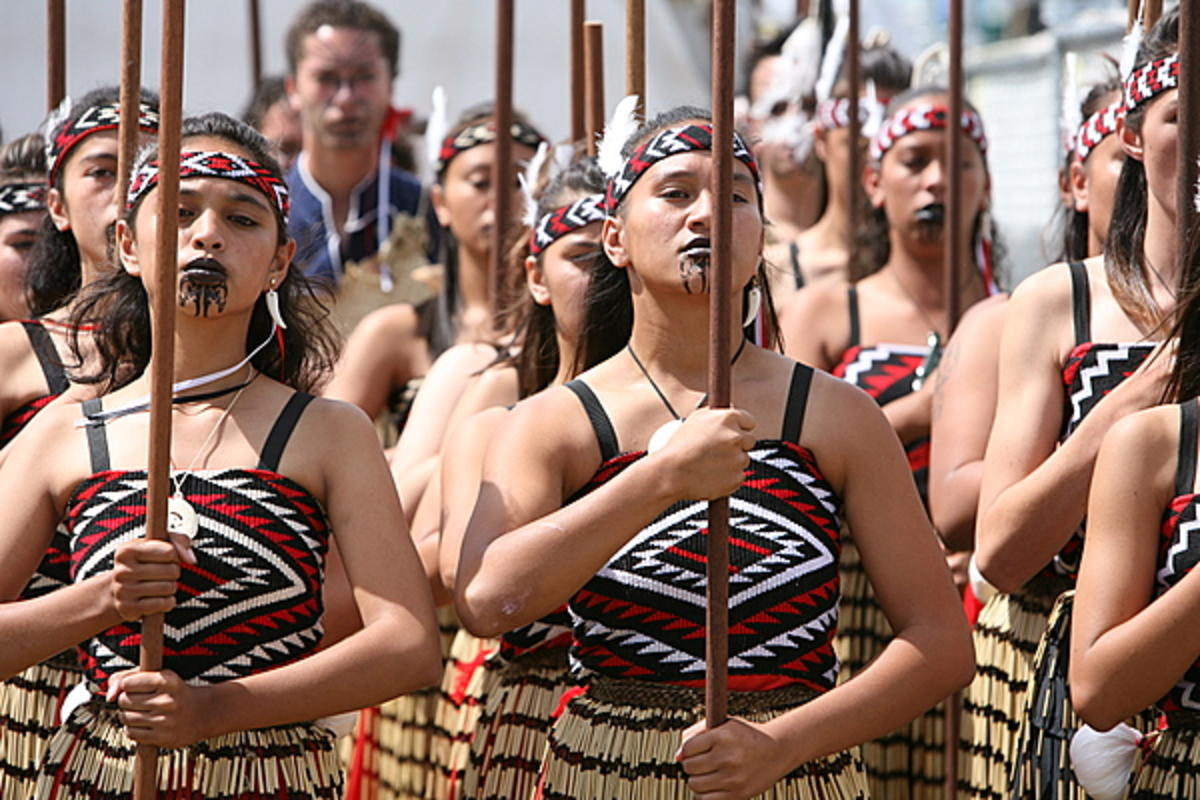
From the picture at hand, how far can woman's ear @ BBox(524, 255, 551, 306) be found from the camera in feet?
13.4

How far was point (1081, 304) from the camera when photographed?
341 centimetres

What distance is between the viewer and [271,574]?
2.92 metres

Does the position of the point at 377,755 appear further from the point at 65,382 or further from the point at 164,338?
the point at 164,338

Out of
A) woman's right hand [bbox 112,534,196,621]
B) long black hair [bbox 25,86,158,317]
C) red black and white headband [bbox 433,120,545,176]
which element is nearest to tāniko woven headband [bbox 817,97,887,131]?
red black and white headband [bbox 433,120,545,176]

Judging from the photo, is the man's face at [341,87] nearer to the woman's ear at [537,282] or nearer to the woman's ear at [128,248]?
the woman's ear at [537,282]

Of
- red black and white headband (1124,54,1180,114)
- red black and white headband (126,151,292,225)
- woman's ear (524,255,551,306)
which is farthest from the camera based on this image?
woman's ear (524,255,551,306)

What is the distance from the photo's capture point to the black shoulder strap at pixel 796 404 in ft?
9.65

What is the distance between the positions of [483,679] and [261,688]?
4.29 feet

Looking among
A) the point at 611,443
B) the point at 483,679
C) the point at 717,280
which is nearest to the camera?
the point at 717,280

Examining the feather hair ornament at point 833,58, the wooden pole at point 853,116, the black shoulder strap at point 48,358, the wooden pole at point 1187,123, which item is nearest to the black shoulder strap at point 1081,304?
the wooden pole at point 1187,123

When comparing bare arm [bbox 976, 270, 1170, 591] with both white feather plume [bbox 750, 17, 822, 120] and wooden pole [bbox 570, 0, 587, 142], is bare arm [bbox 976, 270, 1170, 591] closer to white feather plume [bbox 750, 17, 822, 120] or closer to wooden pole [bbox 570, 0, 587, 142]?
wooden pole [bbox 570, 0, 587, 142]

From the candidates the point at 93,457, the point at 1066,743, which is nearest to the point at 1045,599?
the point at 1066,743

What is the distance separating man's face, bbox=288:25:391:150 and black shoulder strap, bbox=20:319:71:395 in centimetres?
291

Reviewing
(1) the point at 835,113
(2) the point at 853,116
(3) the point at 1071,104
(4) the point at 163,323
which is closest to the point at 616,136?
(4) the point at 163,323
